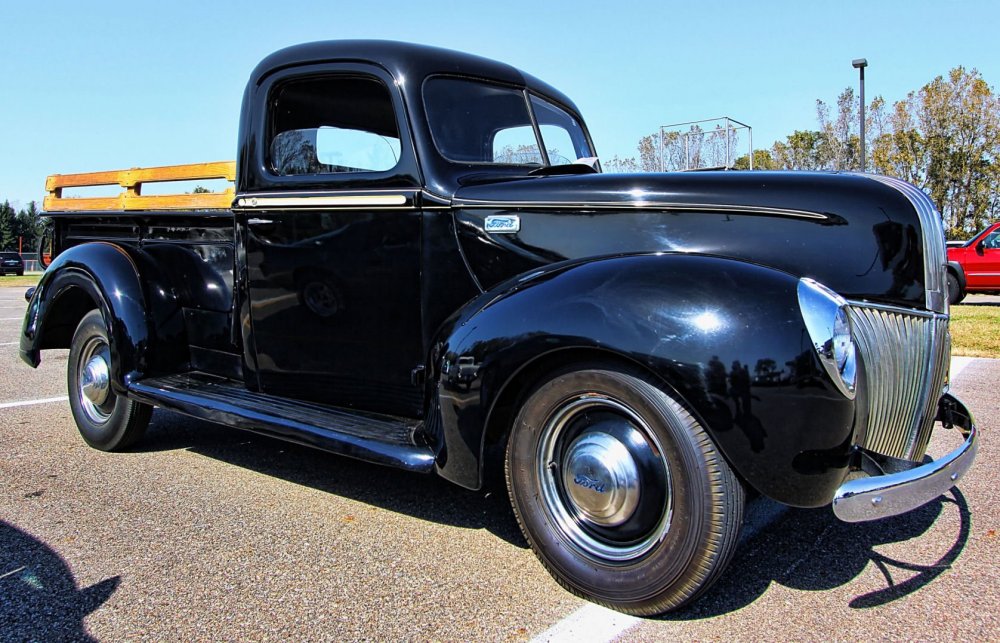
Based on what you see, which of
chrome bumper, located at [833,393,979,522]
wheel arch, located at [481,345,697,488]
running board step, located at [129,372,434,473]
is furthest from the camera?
running board step, located at [129,372,434,473]

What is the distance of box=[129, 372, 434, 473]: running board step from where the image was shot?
9.16ft

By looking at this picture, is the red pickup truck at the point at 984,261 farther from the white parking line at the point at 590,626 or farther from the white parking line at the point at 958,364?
the white parking line at the point at 590,626

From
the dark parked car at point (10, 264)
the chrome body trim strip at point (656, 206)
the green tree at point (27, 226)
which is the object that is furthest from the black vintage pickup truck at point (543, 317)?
the green tree at point (27, 226)

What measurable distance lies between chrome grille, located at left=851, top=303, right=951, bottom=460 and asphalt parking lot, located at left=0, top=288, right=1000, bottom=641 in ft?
1.67

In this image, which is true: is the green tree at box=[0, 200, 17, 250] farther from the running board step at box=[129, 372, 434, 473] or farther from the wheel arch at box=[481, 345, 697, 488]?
the wheel arch at box=[481, 345, 697, 488]

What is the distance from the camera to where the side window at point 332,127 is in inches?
131

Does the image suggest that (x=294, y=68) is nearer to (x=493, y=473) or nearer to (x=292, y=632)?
(x=493, y=473)

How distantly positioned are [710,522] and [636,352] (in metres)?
0.53

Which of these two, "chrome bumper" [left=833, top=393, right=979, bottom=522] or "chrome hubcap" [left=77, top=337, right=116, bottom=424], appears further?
"chrome hubcap" [left=77, top=337, right=116, bottom=424]

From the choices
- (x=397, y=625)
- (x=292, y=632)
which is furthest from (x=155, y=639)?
(x=397, y=625)

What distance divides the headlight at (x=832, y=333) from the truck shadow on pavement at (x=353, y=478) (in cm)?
136

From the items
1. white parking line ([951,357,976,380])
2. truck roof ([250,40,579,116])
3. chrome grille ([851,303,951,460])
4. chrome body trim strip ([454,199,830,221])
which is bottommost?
white parking line ([951,357,976,380])

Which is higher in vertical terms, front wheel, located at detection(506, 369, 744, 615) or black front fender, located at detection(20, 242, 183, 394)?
black front fender, located at detection(20, 242, 183, 394)

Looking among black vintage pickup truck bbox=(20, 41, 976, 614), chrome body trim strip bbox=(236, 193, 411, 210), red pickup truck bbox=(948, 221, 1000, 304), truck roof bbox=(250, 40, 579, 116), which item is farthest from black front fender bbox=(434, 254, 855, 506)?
red pickup truck bbox=(948, 221, 1000, 304)
